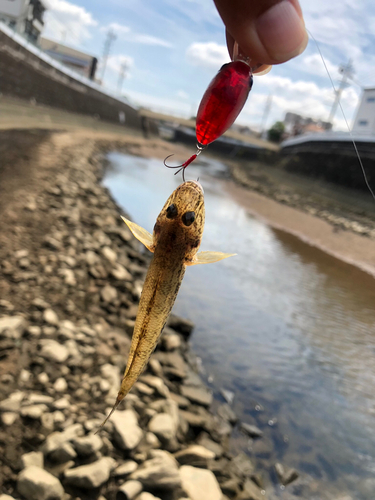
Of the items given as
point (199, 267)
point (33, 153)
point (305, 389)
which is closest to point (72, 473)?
point (305, 389)

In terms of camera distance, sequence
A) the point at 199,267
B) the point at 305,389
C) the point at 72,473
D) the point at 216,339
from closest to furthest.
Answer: the point at 72,473 → the point at 305,389 → the point at 216,339 → the point at 199,267

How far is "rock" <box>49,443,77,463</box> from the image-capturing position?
3834 mm

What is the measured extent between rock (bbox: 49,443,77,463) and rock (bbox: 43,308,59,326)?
231 centimetres

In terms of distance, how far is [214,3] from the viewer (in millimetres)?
1400

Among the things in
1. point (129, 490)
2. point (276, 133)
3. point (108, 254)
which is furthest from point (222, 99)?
point (276, 133)

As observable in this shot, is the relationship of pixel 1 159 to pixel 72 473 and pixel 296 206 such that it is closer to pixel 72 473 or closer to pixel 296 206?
pixel 72 473

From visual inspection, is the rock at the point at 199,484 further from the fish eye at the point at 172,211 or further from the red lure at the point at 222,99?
the red lure at the point at 222,99

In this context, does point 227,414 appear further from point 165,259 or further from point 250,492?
point 165,259

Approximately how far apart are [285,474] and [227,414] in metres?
1.27

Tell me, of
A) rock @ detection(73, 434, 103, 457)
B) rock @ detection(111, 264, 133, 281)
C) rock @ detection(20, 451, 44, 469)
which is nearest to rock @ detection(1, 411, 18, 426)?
rock @ detection(20, 451, 44, 469)

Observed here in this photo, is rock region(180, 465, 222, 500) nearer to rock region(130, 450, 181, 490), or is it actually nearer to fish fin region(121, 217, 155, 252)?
rock region(130, 450, 181, 490)

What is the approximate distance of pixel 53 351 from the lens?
5.25m

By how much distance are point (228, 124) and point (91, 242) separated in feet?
30.7

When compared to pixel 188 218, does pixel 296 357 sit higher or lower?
lower
